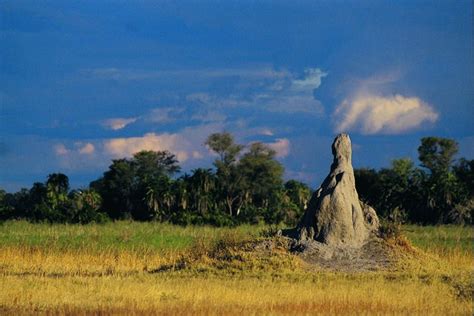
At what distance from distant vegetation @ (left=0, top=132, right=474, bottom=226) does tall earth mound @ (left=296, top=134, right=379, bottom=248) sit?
31256 millimetres

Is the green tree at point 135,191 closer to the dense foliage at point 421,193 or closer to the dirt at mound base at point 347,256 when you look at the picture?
the dense foliage at point 421,193

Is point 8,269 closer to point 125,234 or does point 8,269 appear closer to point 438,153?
point 125,234

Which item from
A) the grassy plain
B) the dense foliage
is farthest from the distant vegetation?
the grassy plain

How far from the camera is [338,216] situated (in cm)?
2462

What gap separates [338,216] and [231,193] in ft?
168

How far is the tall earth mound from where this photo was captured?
81.0 ft

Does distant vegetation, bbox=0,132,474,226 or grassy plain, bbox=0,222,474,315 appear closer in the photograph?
grassy plain, bbox=0,222,474,315

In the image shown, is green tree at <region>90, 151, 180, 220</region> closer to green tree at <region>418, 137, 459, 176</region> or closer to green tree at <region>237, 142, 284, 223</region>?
green tree at <region>237, 142, 284, 223</region>

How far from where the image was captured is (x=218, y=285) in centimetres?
1984

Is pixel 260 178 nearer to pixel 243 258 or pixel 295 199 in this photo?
pixel 295 199

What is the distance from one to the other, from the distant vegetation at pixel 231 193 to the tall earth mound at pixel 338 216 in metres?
31.3

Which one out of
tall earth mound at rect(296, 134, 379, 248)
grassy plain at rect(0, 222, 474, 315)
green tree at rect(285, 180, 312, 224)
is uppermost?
green tree at rect(285, 180, 312, 224)

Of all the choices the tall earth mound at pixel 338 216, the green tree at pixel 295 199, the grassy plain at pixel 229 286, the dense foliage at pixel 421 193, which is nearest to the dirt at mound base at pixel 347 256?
the tall earth mound at pixel 338 216

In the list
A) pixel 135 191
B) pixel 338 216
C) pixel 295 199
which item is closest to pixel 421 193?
pixel 295 199
